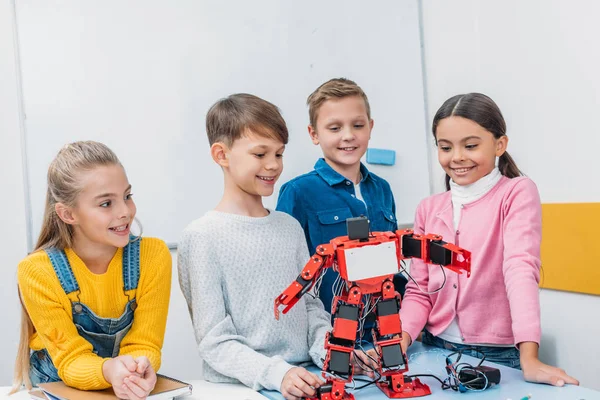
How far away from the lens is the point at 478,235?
1.35 m

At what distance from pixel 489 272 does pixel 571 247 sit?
2.23ft

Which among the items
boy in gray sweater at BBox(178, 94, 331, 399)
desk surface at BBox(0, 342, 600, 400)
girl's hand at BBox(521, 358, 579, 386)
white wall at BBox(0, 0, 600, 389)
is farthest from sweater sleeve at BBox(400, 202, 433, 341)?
white wall at BBox(0, 0, 600, 389)

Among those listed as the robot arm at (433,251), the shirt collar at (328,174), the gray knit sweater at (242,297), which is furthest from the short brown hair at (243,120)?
the robot arm at (433,251)

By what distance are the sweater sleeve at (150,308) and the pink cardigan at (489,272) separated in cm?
57

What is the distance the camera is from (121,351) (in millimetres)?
1194

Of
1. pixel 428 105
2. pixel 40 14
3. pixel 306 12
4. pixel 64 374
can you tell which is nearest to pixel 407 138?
pixel 428 105

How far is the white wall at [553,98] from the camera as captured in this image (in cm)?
179

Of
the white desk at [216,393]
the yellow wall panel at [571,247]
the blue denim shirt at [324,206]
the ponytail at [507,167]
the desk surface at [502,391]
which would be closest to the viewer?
the desk surface at [502,391]

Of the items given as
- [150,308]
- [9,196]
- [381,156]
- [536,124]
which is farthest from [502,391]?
[9,196]

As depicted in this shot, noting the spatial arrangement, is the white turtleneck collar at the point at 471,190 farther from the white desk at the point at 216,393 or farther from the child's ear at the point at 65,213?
the child's ear at the point at 65,213

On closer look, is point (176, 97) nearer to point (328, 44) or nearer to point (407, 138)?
point (328, 44)

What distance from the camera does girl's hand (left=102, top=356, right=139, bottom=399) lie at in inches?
41.0

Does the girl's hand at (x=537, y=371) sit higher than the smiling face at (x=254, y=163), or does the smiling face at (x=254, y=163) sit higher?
the smiling face at (x=254, y=163)

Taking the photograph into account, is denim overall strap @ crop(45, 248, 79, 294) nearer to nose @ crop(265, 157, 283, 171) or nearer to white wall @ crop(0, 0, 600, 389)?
nose @ crop(265, 157, 283, 171)
